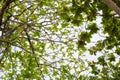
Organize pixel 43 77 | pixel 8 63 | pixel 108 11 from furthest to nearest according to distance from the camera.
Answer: pixel 8 63 < pixel 43 77 < pixel 108 11

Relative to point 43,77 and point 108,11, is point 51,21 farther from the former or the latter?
point 108,11

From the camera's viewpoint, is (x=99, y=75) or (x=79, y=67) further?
(x=79, y=67)

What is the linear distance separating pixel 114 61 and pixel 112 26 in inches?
30.2

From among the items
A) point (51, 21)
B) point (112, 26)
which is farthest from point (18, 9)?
Result: point (112, 26)

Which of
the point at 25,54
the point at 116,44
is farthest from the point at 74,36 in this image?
the point at 116,44

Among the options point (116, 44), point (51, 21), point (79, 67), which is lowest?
point (79, 67)

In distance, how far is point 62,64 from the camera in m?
10.1

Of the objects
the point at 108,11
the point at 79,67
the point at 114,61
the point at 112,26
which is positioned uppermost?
the point at 108,11

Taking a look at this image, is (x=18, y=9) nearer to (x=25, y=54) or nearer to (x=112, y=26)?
(x=25, y=54)

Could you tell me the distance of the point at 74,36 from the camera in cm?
1045

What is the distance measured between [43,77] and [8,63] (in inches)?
63.0

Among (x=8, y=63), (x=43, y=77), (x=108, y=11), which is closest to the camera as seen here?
(x=108, y=11)

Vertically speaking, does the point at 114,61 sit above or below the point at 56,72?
above

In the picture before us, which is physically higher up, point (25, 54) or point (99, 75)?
point (99, 75)
